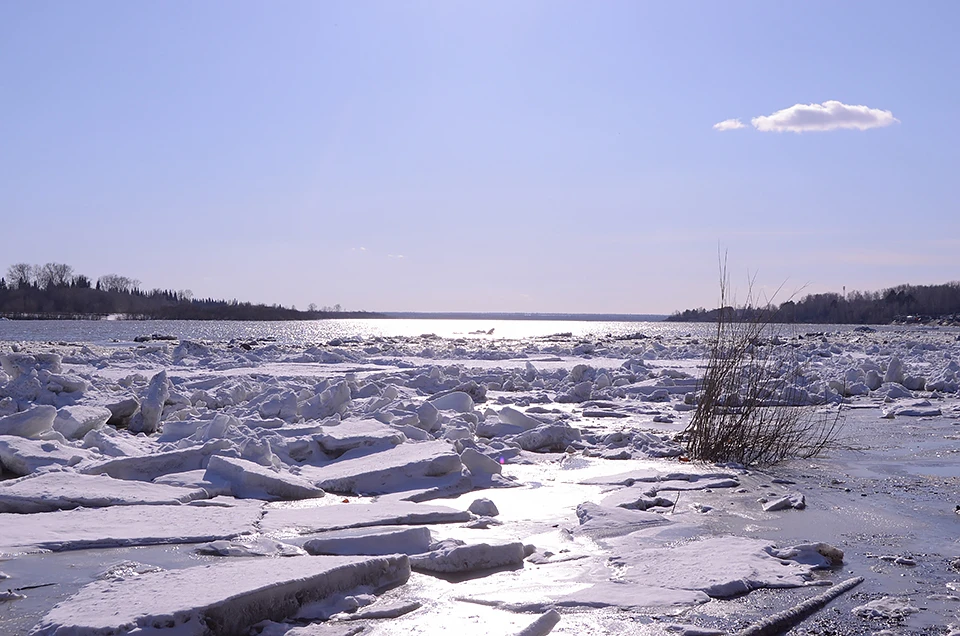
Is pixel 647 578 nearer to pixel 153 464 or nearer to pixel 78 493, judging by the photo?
pixel 78 493

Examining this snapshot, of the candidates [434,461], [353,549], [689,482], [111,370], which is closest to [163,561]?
[353,549]

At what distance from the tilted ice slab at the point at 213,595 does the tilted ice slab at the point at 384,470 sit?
1818mm

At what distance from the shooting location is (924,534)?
4246mm

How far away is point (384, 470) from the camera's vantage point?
5348mm

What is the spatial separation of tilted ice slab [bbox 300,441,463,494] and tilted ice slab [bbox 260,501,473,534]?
0.53 metres

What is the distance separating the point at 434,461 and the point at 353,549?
175 centimetres

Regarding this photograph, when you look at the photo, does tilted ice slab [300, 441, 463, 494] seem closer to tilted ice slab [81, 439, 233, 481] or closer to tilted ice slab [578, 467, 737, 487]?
tilted ice slab [81, 439, 233, 481]

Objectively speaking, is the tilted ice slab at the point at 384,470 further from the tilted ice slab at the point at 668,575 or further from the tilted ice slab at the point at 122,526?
the tilted ice slab at the point at 668,575

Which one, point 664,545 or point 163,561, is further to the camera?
point 664,545

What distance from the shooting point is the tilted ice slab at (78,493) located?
14.5ft

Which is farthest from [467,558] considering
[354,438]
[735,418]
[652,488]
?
[735,418]

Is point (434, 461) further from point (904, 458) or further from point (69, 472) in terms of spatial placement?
point (904, 458)

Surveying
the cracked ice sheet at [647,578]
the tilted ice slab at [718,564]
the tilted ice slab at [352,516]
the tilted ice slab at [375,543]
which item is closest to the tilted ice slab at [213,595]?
the tilted ice slab at [375,543]

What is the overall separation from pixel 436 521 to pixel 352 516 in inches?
18.9
